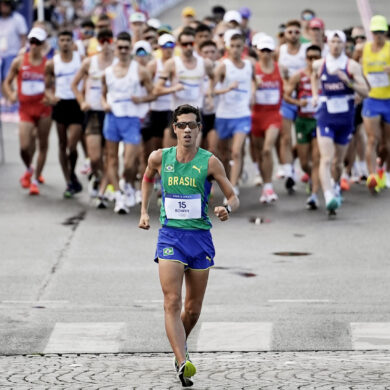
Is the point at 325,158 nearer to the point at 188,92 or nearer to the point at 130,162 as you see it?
the point at 188,92

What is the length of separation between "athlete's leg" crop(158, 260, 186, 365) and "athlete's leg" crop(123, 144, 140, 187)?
26.7 feet

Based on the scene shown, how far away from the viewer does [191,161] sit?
29.7ft

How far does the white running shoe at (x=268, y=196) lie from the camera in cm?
1773

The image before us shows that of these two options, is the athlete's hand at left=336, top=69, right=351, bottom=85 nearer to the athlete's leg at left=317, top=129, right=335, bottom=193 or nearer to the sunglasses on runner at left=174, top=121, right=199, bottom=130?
the athlete's leg at left=317, top=129, right=335, bottom=193

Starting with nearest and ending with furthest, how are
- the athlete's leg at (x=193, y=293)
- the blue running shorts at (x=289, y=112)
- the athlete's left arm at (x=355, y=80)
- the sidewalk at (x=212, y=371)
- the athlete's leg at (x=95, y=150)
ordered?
the sidewalk at (x=212, y=371)
the athlete's leg at (x=193, y=293)
the athlete's left arm at (x=355, y=80)
the athlete's leg at (x=95, y=150)
the blue running shorts at (x=289, y=112)

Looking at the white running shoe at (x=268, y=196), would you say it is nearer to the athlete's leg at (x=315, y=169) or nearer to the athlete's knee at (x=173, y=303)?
the athlete's leg at (x=315, y=169)

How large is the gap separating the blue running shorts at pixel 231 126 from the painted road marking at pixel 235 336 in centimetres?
711

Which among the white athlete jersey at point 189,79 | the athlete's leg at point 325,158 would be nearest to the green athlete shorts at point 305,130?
the athlete's leg at point 325,158

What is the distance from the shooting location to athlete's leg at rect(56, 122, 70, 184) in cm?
1845

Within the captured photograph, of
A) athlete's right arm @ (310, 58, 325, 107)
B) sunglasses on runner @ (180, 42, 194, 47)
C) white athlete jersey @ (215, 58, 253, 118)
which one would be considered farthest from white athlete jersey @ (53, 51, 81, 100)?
athlete's right arm @ (310, 58, 325, 107)

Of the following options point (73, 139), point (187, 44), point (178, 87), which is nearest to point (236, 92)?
point (187, 44)

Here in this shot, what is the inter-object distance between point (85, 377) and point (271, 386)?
1.21 m

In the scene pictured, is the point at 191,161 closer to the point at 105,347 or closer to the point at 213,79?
the point at 105,347

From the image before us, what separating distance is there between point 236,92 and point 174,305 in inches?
355
